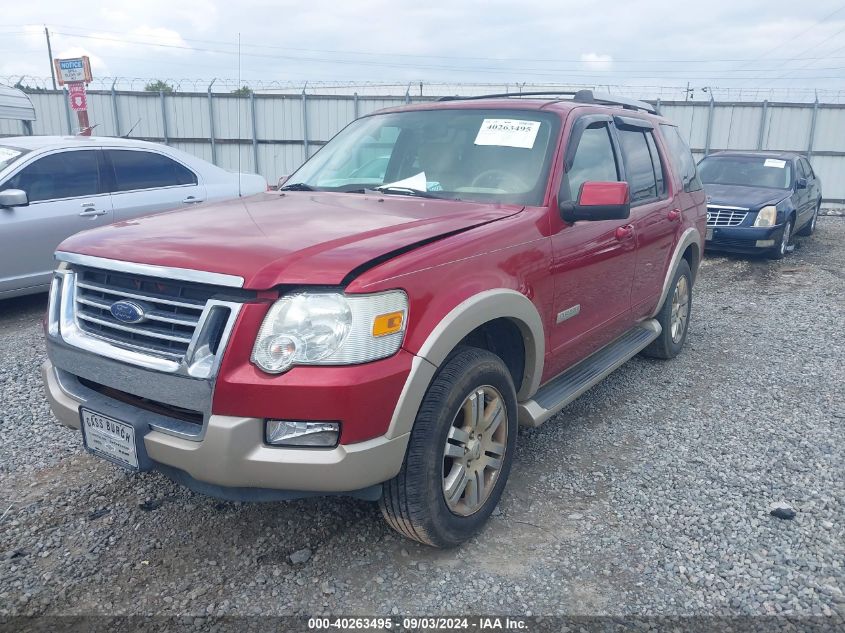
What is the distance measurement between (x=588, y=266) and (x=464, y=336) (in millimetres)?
1267

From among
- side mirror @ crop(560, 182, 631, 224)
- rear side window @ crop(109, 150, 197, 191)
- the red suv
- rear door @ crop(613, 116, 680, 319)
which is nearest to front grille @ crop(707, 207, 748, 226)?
rear door @ crop(613, 116, 680, 319)

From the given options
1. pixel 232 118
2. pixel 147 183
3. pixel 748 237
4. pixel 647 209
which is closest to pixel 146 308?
pixel 647 209

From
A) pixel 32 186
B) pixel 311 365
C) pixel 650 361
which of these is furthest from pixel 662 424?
pixel 32 186

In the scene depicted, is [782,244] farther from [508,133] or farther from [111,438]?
[111,438]

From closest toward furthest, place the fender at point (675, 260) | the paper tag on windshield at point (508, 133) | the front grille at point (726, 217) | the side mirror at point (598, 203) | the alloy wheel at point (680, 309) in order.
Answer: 1. the side mirror at point (598, 203)
2. the paper tag on windshield at point (508, 133)
3. the fender at point (675, 260)
4. the alloy wheel at point (680, 309)
5. the front grille at point (726, 217)

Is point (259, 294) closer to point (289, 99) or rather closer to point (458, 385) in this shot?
point (458, 385)

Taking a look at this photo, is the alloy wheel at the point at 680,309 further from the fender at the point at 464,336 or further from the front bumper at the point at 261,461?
the front bumper at the point at 261,461

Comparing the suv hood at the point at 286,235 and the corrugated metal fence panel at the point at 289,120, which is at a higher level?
the corrugated metal fence panel at the point at 289,120

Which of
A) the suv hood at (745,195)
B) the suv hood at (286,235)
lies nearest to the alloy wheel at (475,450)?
the suv hood at (286,235)

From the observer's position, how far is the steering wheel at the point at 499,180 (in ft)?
11.0

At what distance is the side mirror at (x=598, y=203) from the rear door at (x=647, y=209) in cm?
96

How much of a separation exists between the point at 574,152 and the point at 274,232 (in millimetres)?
1777

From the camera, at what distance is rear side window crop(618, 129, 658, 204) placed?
434 centimetres

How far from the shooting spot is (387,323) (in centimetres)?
232
